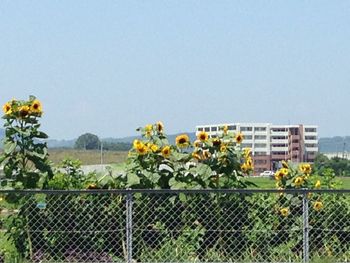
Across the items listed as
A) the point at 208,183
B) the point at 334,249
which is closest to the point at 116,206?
the point at 208,183

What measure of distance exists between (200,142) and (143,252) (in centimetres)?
143

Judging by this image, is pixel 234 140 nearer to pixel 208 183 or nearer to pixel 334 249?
pixel 208 183

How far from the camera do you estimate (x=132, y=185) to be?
366 inches

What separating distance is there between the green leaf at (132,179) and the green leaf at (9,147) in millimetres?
1302

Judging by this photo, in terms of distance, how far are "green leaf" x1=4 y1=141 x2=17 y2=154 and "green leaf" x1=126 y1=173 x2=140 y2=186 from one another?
A: 4.27 ft

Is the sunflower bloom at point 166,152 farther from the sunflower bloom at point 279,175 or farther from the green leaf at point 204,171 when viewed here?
the sunflower bloom at point 279,175

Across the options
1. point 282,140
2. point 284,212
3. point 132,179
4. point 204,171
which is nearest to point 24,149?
point 132,179

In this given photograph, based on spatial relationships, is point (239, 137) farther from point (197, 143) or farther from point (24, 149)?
point (24, 149)

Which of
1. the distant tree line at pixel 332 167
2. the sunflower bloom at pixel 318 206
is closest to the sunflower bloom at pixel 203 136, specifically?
the sunflower bloom at pixel 318 206

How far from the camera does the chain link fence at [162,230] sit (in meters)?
9.05

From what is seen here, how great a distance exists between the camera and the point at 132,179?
9.31 metres

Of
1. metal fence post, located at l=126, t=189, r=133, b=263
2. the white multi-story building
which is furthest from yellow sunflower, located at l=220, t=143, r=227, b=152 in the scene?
the white multi-story building

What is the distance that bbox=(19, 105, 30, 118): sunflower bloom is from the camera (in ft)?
30.1

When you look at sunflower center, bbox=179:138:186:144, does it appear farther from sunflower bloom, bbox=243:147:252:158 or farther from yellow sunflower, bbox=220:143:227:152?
sunflower bloom, bbox=243:147:252:158
